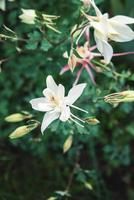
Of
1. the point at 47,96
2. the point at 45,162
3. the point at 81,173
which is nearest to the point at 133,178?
the point at 45,162

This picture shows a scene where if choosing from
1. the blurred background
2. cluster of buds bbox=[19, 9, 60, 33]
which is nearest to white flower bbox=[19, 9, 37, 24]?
cluster of buds bbox=[19, 9, 60, 33]

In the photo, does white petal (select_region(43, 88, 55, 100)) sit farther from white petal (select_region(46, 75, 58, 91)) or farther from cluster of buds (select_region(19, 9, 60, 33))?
cluster of buds (select_region(19, 9, 60, 33))

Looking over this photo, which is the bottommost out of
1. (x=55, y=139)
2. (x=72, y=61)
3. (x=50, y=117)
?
(x=55, y=139)

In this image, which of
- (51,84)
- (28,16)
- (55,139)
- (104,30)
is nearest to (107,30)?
(104,30)

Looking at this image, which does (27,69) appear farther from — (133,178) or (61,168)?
(133,178)

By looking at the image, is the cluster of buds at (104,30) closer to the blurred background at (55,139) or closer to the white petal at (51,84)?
the white petal at (51,84)

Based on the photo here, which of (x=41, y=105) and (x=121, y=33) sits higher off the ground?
(x=121, y=33)

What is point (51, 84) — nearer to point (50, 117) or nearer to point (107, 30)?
point (50, 117)
